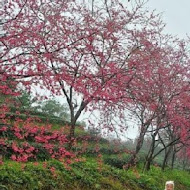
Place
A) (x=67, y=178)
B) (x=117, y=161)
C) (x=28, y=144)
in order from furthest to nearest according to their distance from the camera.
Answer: (x=117, y=161)
(x=28, y=144)
(x=67, y=178)

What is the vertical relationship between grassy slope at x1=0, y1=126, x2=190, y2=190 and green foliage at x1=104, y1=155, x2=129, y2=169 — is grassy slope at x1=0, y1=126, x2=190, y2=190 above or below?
below

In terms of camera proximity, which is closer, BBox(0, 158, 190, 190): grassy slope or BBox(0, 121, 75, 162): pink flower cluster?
BBox(0, 121, 75, 162): pink flower cluster

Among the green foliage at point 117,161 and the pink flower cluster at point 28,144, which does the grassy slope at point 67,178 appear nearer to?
the pink flower cluster at point 28,144

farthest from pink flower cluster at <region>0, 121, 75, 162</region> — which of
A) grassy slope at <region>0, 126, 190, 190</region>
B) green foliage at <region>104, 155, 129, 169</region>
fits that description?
green foliage at <region>104, 155, 129, 169</region>

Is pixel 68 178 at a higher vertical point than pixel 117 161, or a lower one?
lower

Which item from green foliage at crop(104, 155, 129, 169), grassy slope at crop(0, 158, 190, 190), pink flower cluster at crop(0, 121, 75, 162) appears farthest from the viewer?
green foliage at crop(104, 155, 129, 169)

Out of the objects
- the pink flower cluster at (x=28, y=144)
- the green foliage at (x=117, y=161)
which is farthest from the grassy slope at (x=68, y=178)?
the green foliage at (x=117, y=161)

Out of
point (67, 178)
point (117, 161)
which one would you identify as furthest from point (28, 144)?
point (117, 161)

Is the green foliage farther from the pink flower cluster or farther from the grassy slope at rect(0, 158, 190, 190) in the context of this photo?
the grassy slope at rect(0, 158, 190, 190)

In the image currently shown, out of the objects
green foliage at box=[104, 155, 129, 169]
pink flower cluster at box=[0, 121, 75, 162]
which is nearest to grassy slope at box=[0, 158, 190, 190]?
pink flower cluster at box=[0, 121, 75, 162]

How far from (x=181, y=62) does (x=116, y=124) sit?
24.7ft

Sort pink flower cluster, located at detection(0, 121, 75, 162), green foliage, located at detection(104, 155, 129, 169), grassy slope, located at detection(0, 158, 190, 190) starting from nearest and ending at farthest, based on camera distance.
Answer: pink flower cluster, located at detection(0, 121, 75, 162), grassy slope, located at detection(0, 158, 190, 190), green foliage, located at detection(104, 155, 129, 169)

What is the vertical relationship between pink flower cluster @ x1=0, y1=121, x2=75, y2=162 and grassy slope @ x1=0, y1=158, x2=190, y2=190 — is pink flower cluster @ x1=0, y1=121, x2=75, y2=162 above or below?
above

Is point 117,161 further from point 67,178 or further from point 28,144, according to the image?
point 28,144
